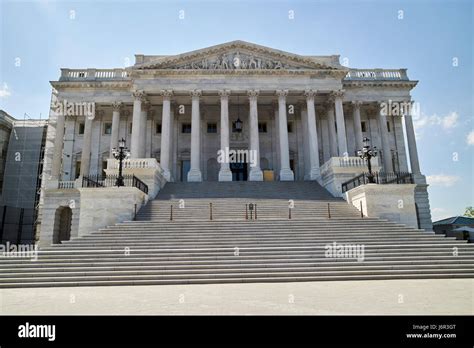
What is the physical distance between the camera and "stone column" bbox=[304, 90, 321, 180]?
29069 mm

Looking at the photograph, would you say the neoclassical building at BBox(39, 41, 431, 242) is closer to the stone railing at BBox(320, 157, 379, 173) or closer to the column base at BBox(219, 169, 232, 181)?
the column base at BBox(219, 169, 232, 181)

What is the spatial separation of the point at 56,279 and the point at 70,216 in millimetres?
22188

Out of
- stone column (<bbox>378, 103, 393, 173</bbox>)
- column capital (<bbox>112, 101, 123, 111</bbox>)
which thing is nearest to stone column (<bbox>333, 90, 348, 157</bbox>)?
stone column (<bbox>378, 103, 393, 173</bbox>)

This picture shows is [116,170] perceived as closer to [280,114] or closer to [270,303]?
[280,114]

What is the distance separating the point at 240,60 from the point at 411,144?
66.1ft

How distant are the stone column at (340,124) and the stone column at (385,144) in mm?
6101

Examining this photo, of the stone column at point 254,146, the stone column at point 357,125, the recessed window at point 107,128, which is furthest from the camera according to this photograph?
the recessed window at point 107,128

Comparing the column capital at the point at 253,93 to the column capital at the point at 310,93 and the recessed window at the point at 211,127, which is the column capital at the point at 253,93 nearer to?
the column capital at the point at 310,93

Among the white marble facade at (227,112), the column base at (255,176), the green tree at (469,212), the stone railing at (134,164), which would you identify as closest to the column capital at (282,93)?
the white marble facade at (227,112)

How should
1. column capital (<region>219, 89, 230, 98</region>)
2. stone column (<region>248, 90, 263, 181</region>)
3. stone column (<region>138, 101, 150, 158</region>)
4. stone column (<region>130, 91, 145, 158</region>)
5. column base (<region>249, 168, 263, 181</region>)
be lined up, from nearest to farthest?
column base (<region>249, 168, 263, 181</region>) → stone column (<region>248, 90, 263, 181</region>) → stone column (<region>130, 91, 145, 158</region>) → stone column (<region>138, 101, 150, 158</region>) → column capital (<region>219, 89, 230, 98</region>)

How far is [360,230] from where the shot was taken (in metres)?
15.2

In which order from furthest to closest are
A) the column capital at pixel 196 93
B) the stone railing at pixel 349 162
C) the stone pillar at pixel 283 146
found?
the column capital at pixel 196 93 → the stone pillar at pixel 283 146 → the stone railing at pixel 349 162

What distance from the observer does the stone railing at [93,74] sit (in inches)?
1308

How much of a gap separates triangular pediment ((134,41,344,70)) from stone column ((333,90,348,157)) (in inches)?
113
